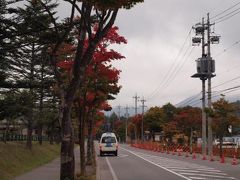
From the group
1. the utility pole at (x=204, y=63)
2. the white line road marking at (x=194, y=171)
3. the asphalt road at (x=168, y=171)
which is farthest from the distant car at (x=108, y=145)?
the white line road marking at (x=194, y=171)

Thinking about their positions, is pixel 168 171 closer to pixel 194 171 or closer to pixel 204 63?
pixel 194 171

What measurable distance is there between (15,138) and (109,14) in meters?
35.8

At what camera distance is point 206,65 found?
179ft

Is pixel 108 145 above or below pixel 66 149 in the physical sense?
below

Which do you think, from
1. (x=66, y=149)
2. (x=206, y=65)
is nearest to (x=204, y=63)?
(x=206, y=65)

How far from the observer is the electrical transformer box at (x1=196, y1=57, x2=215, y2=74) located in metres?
54.1

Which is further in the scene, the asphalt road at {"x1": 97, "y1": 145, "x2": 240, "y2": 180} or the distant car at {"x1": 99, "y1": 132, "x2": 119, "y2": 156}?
the distant car at {"x1": 99, "y1": 132, "x2": 119, "y2": 156}

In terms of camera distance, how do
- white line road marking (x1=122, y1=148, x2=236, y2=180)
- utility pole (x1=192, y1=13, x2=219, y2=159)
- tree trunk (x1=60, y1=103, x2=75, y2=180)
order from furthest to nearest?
utility pole (x1=192, y1=13, x2=219, y2=159), white line road marking (x1=122, y1=148, x2=236, y2=180), tree trunk (x1=60, y1=103, x2=75, y2=180)

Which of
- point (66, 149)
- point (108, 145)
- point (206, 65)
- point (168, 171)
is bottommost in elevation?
point (168, 171)

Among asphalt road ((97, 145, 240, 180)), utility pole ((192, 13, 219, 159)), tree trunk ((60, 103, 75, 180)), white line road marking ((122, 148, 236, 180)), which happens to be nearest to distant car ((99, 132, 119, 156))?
utility pole ((192, 13, 219, 159))

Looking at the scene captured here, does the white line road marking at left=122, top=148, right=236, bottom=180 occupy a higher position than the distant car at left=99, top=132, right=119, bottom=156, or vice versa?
the distant car at left=99, top=132, right=119, bottom=156

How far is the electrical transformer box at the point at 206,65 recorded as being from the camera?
54106 mm

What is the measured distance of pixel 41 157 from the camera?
38.1m

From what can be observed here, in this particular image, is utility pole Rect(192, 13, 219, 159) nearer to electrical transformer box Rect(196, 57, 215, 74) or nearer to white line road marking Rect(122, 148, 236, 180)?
electrical transformer box Rect(196, 57, 215, 74)
